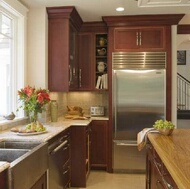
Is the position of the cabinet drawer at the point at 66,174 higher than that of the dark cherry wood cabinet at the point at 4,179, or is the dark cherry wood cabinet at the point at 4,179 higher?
the dark cherry wood cabinet at the point at 4,179

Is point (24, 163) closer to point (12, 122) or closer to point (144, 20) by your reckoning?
point (12, 122)

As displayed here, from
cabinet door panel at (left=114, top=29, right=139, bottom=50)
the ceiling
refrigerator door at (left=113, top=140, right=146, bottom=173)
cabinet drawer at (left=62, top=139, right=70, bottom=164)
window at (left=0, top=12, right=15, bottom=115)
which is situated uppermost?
the ceiling

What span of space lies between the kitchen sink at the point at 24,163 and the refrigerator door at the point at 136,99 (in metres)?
2.09

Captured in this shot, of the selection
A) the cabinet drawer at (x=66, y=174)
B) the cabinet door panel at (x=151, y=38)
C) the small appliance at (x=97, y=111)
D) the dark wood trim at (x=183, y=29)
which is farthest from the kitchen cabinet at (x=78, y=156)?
the dark wood trim at (x=183, y=29)

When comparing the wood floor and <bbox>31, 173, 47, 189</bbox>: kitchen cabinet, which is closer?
<bbox>31, 173, 47, 189</bbox>: kitchen cabinet

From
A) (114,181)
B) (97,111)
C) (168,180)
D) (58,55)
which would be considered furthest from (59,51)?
(168,180)

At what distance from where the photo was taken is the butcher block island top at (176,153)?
4.71 feet

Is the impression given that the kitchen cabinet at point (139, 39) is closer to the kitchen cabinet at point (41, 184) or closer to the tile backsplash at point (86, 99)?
the tile backsplash at point (86, 99)

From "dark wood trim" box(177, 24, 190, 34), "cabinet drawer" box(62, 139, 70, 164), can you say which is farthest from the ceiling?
"cabinet drawer" box(62, 139, 70, 164)

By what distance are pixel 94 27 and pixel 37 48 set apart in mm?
1354

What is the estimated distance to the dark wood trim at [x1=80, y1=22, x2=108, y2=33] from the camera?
15.1ft

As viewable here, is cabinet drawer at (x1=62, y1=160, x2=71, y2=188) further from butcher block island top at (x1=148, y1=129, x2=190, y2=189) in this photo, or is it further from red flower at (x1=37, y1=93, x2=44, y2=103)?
butcher block island top at (x1=148, y1=129, x2=190, y2=189)

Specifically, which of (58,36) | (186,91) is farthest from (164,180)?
(186,91)

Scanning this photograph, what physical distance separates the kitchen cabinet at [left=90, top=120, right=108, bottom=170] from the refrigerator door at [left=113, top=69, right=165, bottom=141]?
0.90 ft
